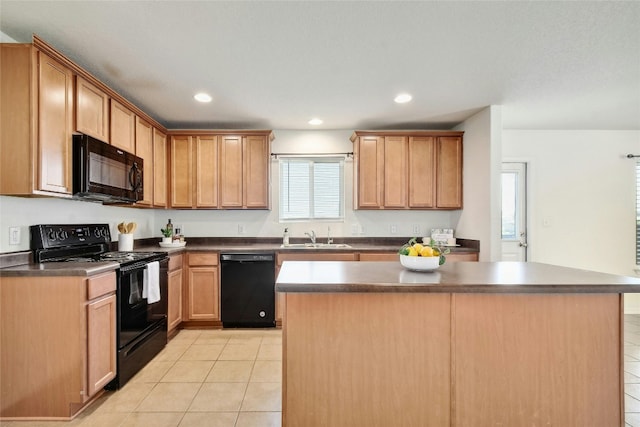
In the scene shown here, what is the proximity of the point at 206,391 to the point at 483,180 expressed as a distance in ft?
11.1

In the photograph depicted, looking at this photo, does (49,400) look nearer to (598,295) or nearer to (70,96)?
(70,96)

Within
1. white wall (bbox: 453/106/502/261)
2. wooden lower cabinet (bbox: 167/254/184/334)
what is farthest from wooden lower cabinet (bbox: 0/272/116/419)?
white wall (bbox: 453/106/502/261)

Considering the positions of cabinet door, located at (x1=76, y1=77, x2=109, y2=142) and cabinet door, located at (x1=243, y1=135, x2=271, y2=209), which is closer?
cabinet door, located at (x1=76, y1=77, x2=109, y2=142)

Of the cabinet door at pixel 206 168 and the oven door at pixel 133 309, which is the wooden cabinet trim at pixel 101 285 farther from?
the cabinet door at pixel 206 168

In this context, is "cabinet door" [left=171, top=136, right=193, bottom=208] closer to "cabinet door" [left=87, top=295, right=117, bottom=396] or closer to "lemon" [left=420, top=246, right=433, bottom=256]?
"cabinet door" [left=87, top=295, right=117, bottom=396]

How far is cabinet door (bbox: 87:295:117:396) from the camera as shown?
203 cm

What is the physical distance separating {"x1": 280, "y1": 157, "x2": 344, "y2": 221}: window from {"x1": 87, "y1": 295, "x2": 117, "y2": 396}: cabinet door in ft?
7.91

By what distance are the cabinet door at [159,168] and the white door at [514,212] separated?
4491 mm

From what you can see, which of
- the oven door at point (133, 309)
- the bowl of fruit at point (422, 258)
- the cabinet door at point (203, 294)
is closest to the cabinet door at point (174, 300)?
the cabinet door at point (203, 294)

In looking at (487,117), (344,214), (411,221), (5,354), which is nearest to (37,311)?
(5,354)

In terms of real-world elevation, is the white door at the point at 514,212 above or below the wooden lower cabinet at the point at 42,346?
above

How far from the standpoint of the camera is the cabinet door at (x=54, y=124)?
198 centimetres

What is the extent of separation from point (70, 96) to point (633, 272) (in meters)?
6.60

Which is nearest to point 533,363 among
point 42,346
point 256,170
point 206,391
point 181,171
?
point 206,391
